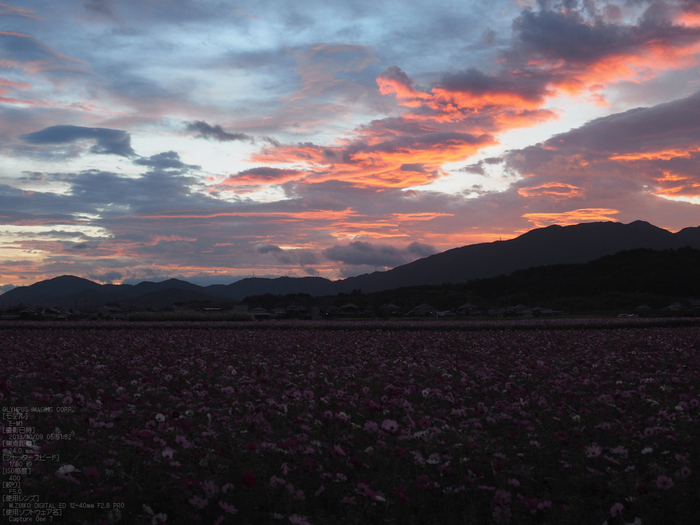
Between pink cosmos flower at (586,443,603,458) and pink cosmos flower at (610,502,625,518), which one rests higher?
pink cosmos flower at (586,443,603,458)

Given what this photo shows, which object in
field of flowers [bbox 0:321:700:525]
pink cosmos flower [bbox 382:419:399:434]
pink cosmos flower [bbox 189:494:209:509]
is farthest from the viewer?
pink cosmos flower [bbox 382:419:399:434]

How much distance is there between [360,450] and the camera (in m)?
6.21

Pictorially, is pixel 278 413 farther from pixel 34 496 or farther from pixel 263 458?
pixel 34 496

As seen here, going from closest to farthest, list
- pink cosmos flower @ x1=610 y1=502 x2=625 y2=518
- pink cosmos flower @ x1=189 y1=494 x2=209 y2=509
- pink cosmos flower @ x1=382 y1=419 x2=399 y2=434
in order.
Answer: pink cosmos flower @ x1=189 y1=494 x2=209 y2=509
pink cosmos flower @ x1=610 y1=502 x2=625 y2=518
pink cosmos flower @ x1=382 y1=419 x2=399 y2=434

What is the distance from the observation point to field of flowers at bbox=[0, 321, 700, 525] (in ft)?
15.2

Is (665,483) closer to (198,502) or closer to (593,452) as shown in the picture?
(593,452)

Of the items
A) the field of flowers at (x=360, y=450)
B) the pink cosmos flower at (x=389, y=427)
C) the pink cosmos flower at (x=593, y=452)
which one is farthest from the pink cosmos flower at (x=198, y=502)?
the pink cosmos flower at (x=593, y=452)

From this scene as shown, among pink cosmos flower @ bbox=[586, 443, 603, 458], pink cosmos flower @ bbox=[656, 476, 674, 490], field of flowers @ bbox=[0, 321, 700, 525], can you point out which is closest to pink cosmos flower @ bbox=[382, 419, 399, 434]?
field of flowers @ bbox=[0, 321, 700, 525]

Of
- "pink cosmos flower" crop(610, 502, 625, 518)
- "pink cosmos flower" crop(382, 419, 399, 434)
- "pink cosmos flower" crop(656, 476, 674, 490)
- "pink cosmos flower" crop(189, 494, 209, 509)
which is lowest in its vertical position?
"pink cosmos flower" crop(610, 502, 625, 518)

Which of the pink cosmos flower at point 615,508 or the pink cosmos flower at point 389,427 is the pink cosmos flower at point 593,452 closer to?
the pink cosmos flower at point 615,508

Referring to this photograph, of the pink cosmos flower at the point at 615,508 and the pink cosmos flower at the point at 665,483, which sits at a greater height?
the pink cosmos flower at the point at 665,483

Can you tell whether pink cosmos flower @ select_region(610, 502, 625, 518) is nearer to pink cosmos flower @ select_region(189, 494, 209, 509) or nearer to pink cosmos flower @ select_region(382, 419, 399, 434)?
pink cosmos flower @ select_region(382, 419, 399, 434)

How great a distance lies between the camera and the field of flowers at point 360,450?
462cm

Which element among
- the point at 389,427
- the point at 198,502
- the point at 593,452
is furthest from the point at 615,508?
the point at 198,502
